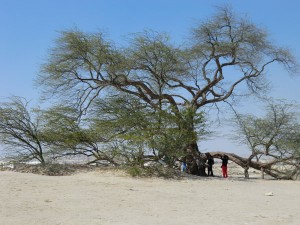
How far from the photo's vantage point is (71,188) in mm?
15133

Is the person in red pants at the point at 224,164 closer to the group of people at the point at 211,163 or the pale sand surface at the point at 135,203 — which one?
the group of people at the point at 211,163

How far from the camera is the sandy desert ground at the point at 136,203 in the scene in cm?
985

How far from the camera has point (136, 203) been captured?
12.5 meters

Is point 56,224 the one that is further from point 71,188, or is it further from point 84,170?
point 84,170

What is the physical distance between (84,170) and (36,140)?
3.68 metres

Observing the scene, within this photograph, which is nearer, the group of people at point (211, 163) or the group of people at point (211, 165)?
the group of people at point (211, 165)

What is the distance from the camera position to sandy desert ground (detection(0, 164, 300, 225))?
9.85 m

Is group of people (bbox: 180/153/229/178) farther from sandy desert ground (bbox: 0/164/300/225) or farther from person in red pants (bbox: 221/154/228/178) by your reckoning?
sandy desert ground (bbox: 0/164/300/225)

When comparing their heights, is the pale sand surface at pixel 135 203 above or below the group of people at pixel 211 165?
below

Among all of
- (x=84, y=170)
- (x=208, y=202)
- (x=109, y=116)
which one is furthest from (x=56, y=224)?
(x=109, y=116)

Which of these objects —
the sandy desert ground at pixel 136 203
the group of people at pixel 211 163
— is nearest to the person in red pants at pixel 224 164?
the group of people at pixel 211 163

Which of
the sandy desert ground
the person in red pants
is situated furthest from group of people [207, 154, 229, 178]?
the sandy desert ground

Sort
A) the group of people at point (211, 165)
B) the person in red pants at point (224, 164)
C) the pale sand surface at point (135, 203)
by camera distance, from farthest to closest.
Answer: the person in red pants at point (224, 164)
the group of people at point (211, 165)
the pale sand surface at point (135, 203)

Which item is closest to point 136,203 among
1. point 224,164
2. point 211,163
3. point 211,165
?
point 224,164
